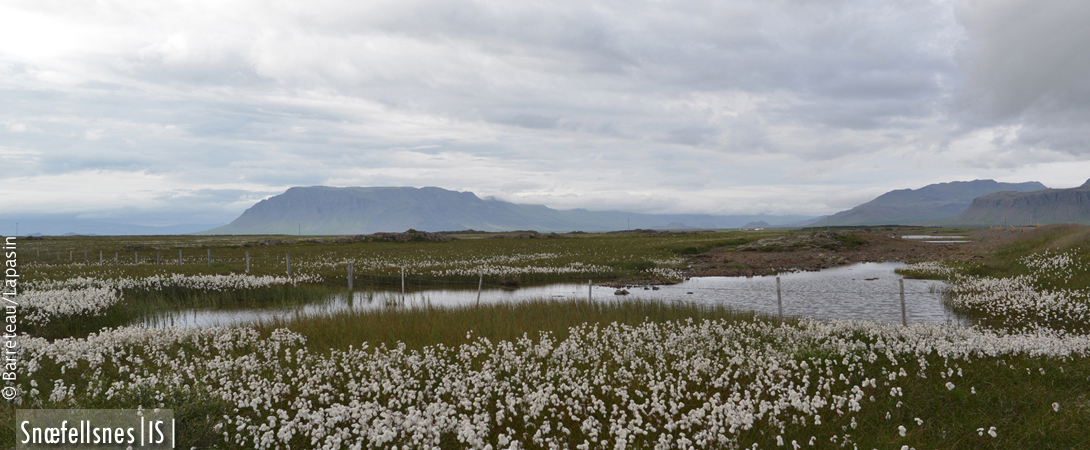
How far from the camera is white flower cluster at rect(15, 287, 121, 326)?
57.3 ft

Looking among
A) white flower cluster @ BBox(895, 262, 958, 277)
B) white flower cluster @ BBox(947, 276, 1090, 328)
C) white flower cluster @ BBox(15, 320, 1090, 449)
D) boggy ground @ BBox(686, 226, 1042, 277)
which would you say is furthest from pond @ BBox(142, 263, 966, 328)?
white flower cluster @ BBox(15, 320, 1090, 449)

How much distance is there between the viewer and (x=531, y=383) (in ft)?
32.6

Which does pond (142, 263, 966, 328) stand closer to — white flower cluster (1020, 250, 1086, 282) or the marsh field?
the marsh field

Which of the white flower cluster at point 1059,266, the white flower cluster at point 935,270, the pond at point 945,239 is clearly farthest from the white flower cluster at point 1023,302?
the pond at point 945,239

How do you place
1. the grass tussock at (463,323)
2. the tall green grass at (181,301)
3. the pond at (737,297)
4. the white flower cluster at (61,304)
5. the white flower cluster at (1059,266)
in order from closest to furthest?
the grass tussock at (463,323) → the white flower cluster at (61,304) → the tall green grass at (181,301) → the pond at (737,297) → the white flower cluster at (1059,266)

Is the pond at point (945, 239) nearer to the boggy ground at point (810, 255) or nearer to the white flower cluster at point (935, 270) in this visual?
the boggy ground at point (810, 255)

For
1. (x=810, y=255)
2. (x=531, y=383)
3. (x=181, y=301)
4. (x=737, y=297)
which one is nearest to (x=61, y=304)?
(x=181, y=301)

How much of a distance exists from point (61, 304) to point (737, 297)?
89.1ft

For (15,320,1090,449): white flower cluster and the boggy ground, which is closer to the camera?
(15,320,1090,449): white flower cluster

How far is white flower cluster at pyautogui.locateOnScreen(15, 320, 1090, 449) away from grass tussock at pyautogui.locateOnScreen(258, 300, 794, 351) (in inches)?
36.1

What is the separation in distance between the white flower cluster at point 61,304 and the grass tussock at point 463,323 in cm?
736

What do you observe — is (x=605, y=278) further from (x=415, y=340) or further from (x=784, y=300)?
(x=415, y=340)

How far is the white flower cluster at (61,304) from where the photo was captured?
17.5 metres

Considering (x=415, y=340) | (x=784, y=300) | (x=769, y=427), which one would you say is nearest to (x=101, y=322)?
(x=415, y=340)
